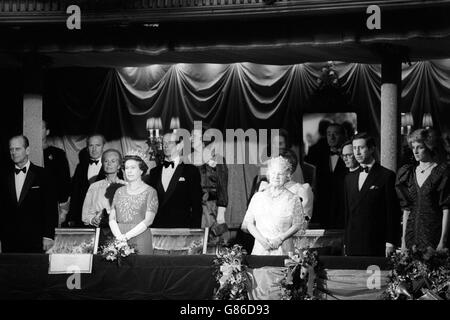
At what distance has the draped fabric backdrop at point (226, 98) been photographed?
1379 centimetres

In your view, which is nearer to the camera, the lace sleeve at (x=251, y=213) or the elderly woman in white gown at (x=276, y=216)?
the elderly woman in white gown at (x=276, y=216)

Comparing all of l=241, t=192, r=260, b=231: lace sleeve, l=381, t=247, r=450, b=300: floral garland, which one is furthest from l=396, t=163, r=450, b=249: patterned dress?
l=241, t=192, r=260, b=231: lace sleeve

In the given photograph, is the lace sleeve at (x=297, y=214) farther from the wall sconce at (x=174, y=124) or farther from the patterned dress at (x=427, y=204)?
the wall sconce at (x=174, y=124)

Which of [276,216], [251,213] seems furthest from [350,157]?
[251,213]

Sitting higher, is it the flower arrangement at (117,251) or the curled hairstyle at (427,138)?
the curled hairstyle at (427,138)

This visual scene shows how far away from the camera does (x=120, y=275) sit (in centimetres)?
1095

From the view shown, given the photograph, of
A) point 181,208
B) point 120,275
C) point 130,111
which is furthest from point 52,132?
point 120,275

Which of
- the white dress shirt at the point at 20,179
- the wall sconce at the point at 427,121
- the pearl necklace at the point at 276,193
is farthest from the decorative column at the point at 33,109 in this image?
the wall sconce at the point at 427,121

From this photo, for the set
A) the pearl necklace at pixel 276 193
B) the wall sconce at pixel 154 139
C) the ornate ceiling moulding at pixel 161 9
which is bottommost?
the pearl necklace at pixel 276 193

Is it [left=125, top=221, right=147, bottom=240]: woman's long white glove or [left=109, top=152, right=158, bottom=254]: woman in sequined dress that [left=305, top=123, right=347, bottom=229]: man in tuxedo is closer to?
[left=109, top=152, right=158, bottom=254]: woman in sequined dress

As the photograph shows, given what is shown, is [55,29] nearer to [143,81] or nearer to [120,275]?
[143,81]

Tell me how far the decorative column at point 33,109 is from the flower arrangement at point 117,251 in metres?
2.71

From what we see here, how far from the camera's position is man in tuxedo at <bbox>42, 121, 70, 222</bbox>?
14.1 metres
